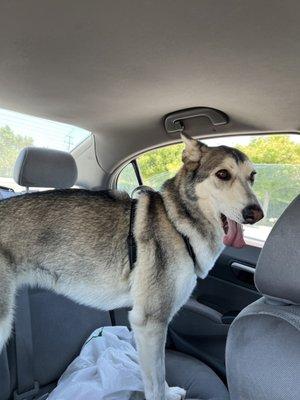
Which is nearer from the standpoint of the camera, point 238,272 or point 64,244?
point 64,244

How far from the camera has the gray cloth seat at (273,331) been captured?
1203 mm

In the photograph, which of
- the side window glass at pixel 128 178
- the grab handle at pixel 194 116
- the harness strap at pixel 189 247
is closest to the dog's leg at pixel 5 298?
the harness strap at pixel 189 247

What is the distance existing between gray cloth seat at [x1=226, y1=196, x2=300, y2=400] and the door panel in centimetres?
148

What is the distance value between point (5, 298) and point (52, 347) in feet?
1.86

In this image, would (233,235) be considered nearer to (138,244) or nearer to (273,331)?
(138,244)

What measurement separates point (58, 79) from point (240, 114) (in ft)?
4.25

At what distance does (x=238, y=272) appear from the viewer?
3193mm

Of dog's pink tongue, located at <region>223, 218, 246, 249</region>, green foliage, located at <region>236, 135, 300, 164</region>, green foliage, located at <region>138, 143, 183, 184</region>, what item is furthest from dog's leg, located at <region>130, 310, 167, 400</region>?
green foliage, located at <region>138, 143, 183, 184</region>

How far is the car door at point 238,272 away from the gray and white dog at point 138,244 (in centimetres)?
78

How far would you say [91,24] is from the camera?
6.20ft

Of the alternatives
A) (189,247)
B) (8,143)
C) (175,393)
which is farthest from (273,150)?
(8,143)

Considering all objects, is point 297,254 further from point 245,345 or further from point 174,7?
point 174,7

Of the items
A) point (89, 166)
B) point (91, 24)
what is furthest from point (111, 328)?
point (89, 166)

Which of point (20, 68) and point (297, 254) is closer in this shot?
point (297, 254)
